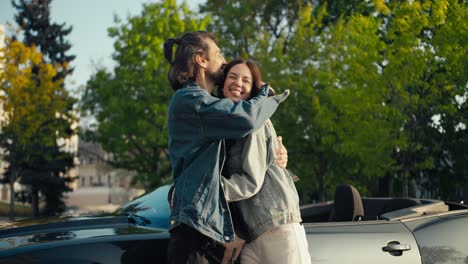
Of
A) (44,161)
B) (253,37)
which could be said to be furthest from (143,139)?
(253,37)

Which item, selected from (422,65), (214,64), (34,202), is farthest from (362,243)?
Answer: (34,202)

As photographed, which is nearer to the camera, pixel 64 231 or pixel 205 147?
pixel 205 147

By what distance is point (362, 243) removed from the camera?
12.2ft

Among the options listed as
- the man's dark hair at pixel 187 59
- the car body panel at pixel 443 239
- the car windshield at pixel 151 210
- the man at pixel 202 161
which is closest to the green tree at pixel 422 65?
the car body panel at pixel 443 239

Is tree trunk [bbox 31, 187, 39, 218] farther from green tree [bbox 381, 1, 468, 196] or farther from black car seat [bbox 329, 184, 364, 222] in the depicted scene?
black car seat [bbox 329, 184, 364, 222]

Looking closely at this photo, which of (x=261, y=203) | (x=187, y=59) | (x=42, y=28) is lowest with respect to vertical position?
(x=261, y=203)

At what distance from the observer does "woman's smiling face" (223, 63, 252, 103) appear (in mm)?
2857

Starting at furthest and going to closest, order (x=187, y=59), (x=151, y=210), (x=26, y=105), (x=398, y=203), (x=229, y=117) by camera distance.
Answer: (x=26, y=105) < (x=398, y=203) < (x=151, y=210) < (x=187, y=59) < (x=229, y=117)

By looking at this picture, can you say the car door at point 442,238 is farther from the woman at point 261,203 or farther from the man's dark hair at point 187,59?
the man's dark hair at point 187,59

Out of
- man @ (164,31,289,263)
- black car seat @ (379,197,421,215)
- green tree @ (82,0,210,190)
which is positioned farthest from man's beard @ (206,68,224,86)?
green tree @ (82,0,210,190)

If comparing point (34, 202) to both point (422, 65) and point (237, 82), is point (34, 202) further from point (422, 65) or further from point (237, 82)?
point (237, 82)

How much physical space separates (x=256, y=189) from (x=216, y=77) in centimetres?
58

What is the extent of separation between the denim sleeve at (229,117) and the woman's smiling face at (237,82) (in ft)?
0.62

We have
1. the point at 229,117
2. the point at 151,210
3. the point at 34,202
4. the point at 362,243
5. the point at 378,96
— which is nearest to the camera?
the point at 229,117
